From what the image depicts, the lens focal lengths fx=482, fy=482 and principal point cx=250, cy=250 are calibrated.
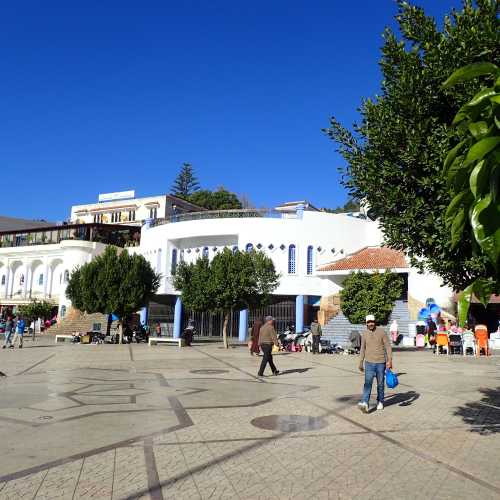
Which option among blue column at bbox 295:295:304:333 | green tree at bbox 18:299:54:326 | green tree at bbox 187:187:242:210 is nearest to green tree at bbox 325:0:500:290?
blue column at bbox 295:295:304:333

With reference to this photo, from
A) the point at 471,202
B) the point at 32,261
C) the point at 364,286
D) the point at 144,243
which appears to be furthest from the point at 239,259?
the point at 32,261

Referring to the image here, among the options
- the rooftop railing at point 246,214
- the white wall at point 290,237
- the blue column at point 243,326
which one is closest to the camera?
the white wall at point 290,237

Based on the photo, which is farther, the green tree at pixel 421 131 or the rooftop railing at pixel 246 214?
the rooftop railing at pixel 246 214

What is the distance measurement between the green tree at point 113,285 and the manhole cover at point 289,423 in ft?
67.5

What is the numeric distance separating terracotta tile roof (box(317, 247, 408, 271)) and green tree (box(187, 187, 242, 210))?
34.2 meters

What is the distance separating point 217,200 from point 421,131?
6409 cm

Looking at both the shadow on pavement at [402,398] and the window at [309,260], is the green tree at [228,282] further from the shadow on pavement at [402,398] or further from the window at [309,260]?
the shadow on pavement at [402,398]

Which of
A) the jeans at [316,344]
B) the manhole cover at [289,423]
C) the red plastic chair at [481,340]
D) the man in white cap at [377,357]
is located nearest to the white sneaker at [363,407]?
the man in white cap at [377,357]

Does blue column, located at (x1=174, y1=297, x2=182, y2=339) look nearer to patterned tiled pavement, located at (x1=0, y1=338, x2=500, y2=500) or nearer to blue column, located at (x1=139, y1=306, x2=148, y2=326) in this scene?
blue column, located at (x1=139, y1=306, x2=148, y2=326)

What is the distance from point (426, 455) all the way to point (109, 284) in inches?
922

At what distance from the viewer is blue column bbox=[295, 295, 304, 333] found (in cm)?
3400

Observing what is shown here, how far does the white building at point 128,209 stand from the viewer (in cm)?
5959

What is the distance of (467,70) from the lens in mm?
2309

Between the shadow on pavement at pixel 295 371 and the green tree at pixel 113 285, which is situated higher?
the green tree at pixel 113 285
